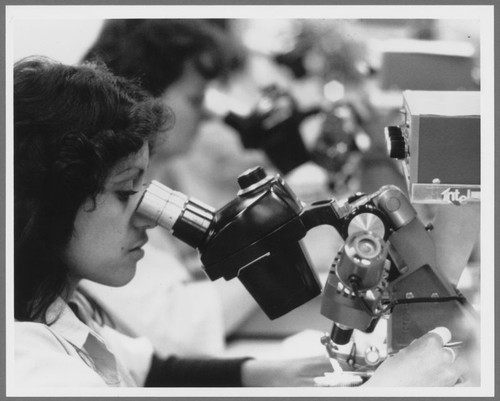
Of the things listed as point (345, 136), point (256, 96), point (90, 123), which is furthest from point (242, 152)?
point (90, 123)

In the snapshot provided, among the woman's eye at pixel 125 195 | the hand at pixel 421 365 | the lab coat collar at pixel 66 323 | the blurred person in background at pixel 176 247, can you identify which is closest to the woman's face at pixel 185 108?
the blurred person in background at pixel 176 247

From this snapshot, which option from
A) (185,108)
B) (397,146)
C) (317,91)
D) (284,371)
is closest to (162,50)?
(185,108)

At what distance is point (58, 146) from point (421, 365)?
0.73 m

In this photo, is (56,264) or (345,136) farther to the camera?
(345,136)

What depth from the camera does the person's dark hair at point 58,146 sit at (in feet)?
3.78

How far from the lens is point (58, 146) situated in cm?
114

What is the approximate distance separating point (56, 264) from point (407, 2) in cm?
84

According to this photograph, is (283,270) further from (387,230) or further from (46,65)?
(46,65)

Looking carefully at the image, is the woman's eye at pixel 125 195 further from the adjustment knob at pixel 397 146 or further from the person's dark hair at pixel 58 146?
the adjustment knob at pixel 397 146

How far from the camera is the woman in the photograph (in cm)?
116

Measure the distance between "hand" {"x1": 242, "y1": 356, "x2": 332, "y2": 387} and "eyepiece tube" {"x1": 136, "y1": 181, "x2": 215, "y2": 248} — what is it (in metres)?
0.43

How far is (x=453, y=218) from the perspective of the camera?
1.26m

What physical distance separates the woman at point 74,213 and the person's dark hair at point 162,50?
0.16 meters

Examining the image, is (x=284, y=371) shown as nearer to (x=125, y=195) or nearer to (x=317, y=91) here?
(x=125, y=195)
